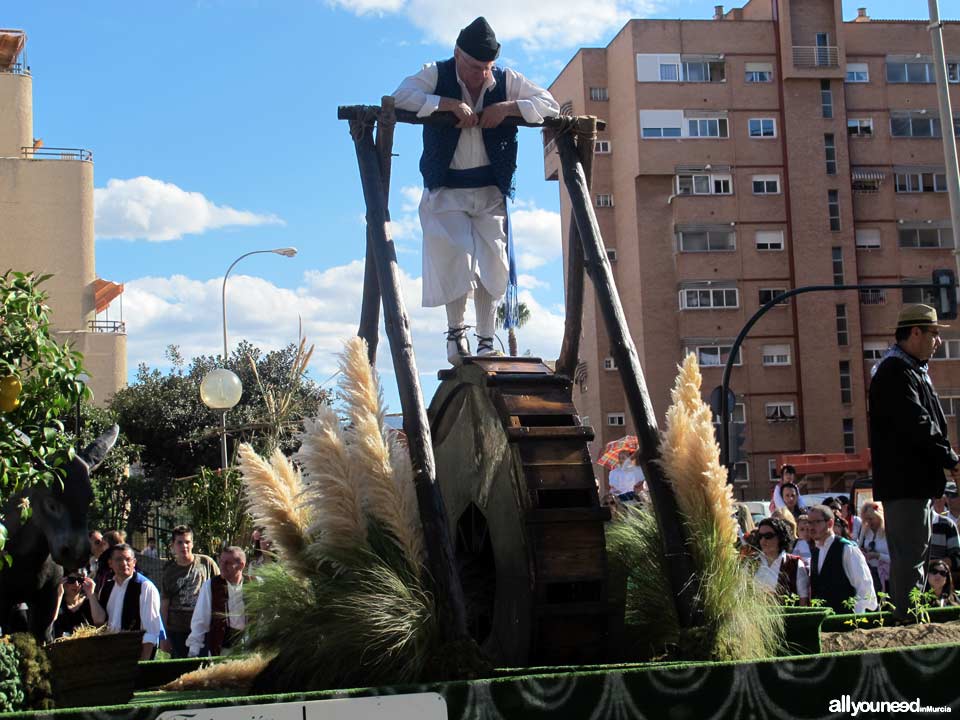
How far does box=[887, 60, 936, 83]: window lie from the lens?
2275 inches

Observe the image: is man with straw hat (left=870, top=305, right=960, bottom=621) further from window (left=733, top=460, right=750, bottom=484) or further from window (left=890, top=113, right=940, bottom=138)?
window (left=890, top=113, right=940, bottom=138)

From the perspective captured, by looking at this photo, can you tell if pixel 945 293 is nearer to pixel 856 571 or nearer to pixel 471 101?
pixel 856 571

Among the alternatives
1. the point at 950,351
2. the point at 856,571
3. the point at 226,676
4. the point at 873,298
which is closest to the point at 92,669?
the point at 226,676

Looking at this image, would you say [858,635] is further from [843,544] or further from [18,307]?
[18,307]

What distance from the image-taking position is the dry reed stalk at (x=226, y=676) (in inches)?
196

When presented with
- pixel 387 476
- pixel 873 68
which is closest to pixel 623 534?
pixel 387 476

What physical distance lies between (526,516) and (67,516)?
4.21 meters

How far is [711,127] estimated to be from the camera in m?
56.6

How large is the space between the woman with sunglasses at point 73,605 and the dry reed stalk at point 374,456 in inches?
228

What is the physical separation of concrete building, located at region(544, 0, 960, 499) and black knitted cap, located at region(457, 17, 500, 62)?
161 ft

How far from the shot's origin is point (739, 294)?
5584cm

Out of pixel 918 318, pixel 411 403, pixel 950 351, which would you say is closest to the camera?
pixel 411 403

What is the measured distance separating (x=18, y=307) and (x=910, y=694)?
3792 millimetres

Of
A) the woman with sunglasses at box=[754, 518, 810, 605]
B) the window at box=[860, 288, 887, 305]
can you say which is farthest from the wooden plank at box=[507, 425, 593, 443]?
the window at box=[860, 288, 887, 305]
